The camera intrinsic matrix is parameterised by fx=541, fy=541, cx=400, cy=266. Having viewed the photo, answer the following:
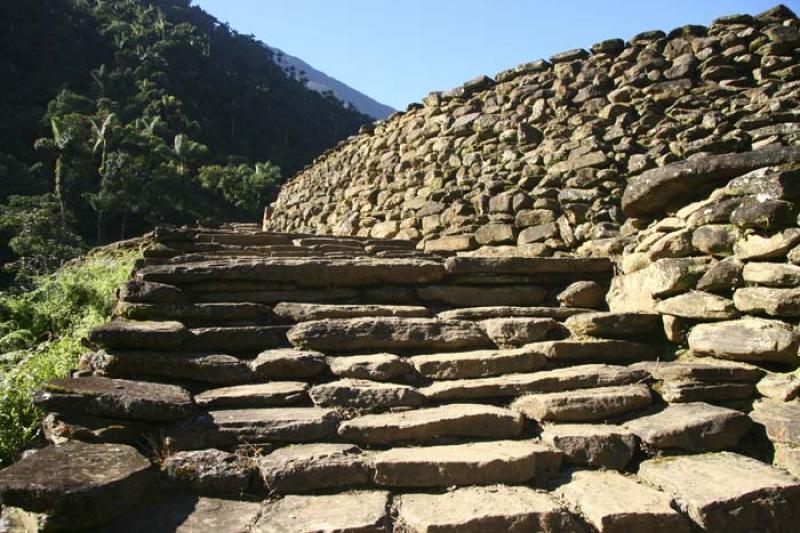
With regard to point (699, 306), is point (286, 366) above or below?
below

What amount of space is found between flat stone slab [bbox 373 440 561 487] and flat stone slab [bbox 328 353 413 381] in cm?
59

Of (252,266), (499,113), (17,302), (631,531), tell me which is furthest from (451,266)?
(17,302)

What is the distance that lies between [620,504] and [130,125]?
33.7 m

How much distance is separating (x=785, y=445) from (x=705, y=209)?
158 cm

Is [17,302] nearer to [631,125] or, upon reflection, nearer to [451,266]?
[451,266]

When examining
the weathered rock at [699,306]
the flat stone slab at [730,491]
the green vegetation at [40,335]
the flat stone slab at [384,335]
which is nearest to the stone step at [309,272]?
the flat stone slab at [384,335]

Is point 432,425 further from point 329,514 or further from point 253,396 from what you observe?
point 253,396

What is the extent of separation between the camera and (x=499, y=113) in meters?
6.38

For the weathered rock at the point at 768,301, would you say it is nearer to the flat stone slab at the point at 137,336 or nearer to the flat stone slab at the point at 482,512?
the flat stone slab at the point at 482,512

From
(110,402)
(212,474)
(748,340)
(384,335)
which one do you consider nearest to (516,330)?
(384,335)

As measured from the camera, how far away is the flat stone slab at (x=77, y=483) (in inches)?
68.6

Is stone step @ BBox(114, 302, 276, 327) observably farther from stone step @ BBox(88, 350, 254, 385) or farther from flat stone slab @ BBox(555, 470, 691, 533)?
flat stone slab @ BBox(555, 470, 691, 533)

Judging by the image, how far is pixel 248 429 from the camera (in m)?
2.38

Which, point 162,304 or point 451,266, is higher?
point 451,266
